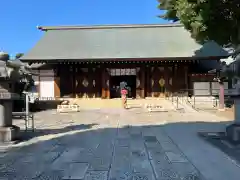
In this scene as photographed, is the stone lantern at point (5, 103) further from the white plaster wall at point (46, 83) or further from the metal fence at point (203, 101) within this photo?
the white plaster wall at point (46, 83)

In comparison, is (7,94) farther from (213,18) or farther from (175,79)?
(175,79)

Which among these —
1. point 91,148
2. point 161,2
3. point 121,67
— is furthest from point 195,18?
point 121,67

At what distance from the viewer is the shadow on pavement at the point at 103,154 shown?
5.44 metres

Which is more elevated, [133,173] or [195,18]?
[195,18]

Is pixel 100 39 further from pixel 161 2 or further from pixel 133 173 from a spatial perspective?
pixel 133 173

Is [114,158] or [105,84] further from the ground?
[105,84]

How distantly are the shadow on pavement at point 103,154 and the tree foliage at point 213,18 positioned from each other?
5012 millimetres

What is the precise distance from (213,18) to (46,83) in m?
17.2

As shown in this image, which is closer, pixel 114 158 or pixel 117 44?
pixel 114 158

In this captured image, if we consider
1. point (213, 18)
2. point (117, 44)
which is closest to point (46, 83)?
point (117, 44)

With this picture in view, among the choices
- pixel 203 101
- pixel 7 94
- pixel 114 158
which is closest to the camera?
pixel 114 158

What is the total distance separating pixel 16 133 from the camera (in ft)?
28.5

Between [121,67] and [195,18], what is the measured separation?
12.8 metres

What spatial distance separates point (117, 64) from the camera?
25.4m
